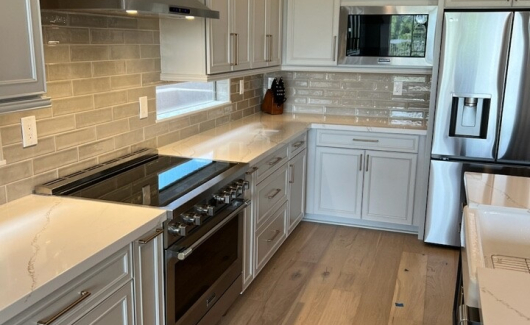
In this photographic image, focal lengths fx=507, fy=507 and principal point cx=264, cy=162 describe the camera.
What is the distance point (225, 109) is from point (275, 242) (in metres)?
1.12

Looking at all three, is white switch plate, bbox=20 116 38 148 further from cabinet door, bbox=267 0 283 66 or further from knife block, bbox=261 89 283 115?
knife block, bbox=261 89 283 115

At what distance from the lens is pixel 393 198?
160 inches

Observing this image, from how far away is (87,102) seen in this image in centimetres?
239

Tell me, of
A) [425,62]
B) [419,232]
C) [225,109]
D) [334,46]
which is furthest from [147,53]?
[419,232]

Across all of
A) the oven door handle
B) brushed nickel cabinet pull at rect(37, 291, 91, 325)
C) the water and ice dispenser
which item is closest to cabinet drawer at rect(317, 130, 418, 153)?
the water and ice dispenser

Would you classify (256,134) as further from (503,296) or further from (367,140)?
(503,296)

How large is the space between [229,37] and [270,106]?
146 centimetres

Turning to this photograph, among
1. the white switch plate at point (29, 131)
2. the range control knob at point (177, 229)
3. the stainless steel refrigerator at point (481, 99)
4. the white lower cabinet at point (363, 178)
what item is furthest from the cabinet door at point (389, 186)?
the white switch plate at point (29, 131)

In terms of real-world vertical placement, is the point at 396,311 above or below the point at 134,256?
below

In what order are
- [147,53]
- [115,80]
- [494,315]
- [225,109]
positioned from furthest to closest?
[225,109] < [147,53] < [115,80] < [494,315]

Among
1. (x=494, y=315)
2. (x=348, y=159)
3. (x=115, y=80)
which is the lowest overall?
(x=348, y=159)

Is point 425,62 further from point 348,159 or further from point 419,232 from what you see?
point 419,232

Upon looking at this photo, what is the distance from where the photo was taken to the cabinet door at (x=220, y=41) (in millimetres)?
2904

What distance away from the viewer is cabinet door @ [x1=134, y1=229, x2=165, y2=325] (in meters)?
1.82
